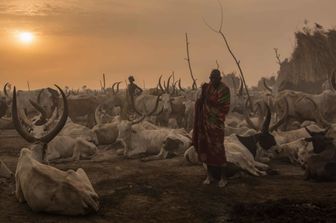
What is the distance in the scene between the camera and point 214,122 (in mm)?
8188

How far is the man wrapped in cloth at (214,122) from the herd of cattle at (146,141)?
572mm

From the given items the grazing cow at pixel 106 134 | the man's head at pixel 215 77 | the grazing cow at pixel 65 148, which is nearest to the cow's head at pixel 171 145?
the grazing cow at pixel 65 148

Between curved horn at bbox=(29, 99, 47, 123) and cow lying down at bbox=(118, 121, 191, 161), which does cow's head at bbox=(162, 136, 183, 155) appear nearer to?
cow lying down at bbox=(118, 121, 191, 161)

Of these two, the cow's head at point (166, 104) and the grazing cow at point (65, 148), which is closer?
the grazing cow at point (65, 148)

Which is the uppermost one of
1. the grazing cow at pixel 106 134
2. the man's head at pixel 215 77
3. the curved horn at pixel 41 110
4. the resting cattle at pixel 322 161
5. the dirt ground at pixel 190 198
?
the man's head at pixel 215 77

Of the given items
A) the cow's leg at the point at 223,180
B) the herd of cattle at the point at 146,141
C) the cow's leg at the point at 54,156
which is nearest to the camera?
the herd of cattle at the point at 146,141

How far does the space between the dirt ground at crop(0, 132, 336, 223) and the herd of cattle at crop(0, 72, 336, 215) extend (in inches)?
11.3

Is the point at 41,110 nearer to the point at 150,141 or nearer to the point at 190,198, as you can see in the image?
the point at 150,141

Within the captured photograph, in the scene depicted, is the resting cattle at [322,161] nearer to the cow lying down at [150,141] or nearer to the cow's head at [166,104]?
the cow lying down at [150,141]

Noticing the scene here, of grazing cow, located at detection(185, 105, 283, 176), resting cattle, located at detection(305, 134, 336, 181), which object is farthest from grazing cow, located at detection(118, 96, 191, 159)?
resting cattle, located at detection(305, 134, 336, 181)

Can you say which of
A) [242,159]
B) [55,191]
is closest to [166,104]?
[242,159]

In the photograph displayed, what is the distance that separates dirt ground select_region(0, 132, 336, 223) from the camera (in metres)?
6.25

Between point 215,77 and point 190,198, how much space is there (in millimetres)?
2196

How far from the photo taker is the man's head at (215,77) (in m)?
8.11
